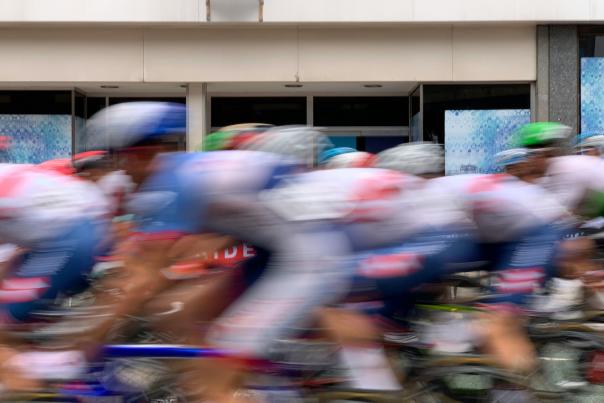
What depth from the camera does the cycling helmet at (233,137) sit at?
386 centimetres

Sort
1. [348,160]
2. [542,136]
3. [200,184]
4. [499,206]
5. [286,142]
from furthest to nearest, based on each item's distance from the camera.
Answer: [348,160] → [542,136] → [499,206] → [286,142] → [200,184]

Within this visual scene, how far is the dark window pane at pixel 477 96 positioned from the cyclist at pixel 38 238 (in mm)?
10679

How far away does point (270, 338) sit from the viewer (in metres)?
3.15

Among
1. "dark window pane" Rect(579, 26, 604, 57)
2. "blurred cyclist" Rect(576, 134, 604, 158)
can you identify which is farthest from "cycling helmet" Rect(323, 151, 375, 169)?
"dark window pane" Rect(579, 26, 604, 57)

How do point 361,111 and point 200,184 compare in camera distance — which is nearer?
point 200,184

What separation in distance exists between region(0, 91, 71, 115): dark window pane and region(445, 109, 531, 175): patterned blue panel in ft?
24.4

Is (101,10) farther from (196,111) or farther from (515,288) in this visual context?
(515,288)

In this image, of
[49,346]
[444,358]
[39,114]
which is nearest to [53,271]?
[49,346]

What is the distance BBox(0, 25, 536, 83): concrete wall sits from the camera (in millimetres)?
13523

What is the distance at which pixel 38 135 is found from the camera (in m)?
14.2

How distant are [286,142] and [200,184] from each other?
1.76 ft

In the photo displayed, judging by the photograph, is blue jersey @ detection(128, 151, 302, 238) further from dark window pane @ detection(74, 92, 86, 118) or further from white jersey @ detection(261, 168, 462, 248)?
dark window pane @ detection(74, 92, 86, 118)

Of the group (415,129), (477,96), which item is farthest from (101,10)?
(477,96)

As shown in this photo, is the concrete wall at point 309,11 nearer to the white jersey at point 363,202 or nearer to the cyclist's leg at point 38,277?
the white jersey at point 363,202
